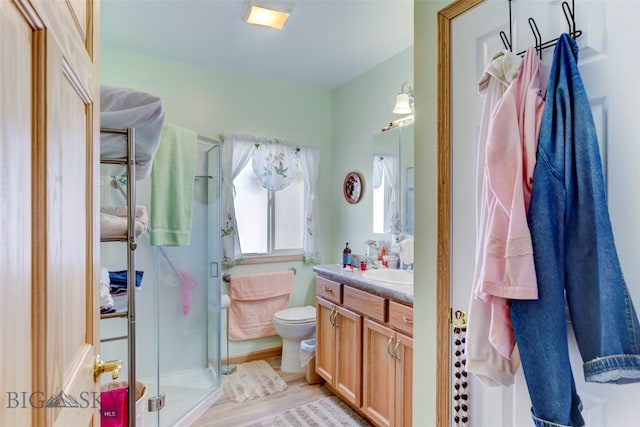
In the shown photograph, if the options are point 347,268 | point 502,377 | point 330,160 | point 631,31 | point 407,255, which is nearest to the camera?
point 631,31

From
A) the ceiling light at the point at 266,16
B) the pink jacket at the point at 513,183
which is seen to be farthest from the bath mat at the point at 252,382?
the ceiling light at the point at 266,16

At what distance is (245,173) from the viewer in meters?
3.20

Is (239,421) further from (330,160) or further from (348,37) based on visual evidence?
(348,37)

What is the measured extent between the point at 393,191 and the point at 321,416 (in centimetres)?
166

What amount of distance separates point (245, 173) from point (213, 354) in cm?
157

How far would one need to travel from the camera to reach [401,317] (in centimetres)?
182

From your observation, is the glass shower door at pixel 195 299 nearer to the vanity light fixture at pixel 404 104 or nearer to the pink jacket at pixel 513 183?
the vanity light fixture at pixel 404 104

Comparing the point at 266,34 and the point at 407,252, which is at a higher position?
the point at 266,34

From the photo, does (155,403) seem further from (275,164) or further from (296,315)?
(275,164)

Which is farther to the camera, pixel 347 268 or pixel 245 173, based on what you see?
pixel 245 173

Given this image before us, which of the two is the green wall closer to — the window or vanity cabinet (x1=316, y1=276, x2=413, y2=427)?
the window

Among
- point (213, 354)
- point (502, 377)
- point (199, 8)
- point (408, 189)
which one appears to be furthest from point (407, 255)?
point (199, 8)

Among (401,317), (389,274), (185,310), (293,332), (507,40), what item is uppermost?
(507,40)

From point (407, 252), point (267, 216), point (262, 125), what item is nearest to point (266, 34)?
point (262, 125)
